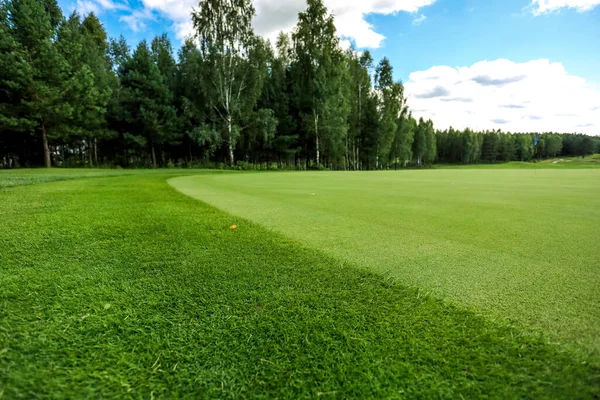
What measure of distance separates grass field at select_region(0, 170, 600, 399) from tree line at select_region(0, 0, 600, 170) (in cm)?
1937

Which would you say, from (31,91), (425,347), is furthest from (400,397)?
(31,91)

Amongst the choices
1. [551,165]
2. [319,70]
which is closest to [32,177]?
[319,70]

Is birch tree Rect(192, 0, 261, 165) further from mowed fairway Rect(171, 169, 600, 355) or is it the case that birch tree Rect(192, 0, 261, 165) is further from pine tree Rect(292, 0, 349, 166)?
mowed fairway Rect(171, 169, 600, 355)

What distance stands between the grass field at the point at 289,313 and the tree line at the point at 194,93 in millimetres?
19370

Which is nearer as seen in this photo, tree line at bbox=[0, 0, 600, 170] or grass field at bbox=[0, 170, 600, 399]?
grass field at bbox=[0, 170, 600, 399]

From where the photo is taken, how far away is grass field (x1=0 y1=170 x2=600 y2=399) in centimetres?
93

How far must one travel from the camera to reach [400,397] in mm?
866

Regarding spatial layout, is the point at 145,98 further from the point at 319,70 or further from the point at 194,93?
the point at 319,70

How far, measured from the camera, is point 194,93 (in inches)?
965

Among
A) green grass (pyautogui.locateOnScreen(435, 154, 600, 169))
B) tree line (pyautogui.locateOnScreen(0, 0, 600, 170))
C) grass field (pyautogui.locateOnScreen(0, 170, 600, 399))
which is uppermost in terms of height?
tree line (pyautogui.locateOnScreen(0, 0, 600, 170))

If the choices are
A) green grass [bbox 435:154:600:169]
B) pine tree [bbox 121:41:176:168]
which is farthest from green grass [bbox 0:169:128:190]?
green grass [bbox 435:154:600:169]

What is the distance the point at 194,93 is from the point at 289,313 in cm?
2687

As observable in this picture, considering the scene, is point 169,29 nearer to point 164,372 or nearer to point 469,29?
point 469,29

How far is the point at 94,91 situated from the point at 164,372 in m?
24.2
